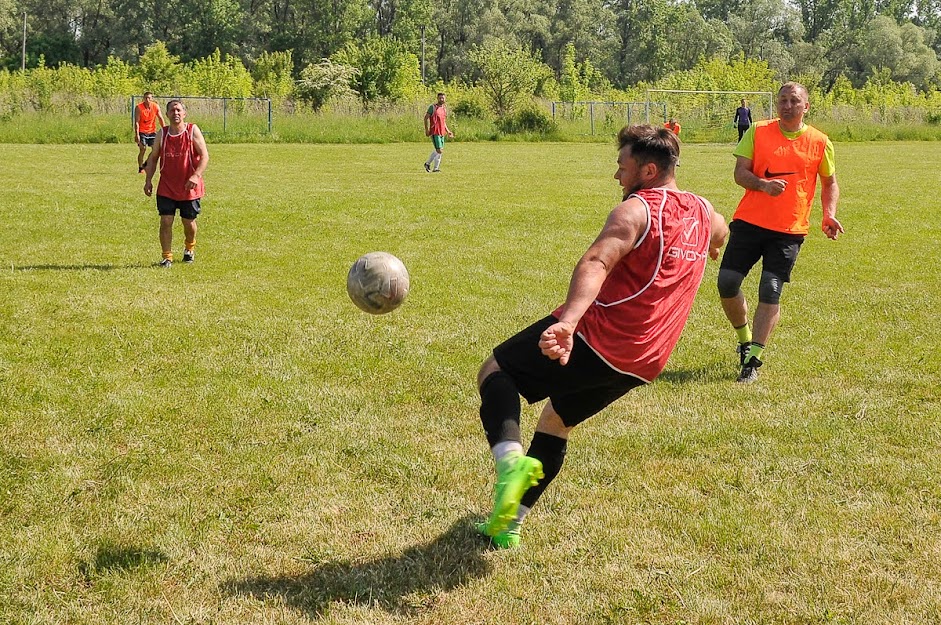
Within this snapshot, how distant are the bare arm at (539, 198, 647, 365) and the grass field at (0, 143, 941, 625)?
1.13 m

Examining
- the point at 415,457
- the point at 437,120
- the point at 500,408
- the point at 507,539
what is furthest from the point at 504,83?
the point at 500,408

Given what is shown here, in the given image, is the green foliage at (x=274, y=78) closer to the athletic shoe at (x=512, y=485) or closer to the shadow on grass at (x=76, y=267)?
the shadow on grass at (x=76, y=267)

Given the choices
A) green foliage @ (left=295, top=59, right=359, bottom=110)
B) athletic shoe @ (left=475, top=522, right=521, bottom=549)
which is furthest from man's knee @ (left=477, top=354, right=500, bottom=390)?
green foliage @ (left=295, top=59, right=359, bottom=110)

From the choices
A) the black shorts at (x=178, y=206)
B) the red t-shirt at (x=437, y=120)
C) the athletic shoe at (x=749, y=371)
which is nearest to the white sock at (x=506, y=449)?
the athletic shoe at (x=749, y=371)

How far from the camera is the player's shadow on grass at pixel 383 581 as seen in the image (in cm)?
414

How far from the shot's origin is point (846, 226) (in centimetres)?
1611

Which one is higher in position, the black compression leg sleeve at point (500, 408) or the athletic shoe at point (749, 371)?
the black compression leg sleeve at point (500, 408)

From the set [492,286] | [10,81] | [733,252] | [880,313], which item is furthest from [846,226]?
[10,81]

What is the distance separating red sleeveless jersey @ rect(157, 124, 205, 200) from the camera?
465 inches

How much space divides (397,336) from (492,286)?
2576 millimetres

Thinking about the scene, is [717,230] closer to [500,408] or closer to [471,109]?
[500,408]

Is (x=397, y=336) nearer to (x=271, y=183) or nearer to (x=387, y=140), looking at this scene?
(x=271, y=183)

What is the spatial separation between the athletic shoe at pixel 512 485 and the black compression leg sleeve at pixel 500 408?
0.19m

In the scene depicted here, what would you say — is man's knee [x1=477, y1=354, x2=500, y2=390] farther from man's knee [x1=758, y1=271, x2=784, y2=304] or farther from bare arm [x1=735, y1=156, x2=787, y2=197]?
man's knee [x1=758, y1=271, x2=784, y2=304]
